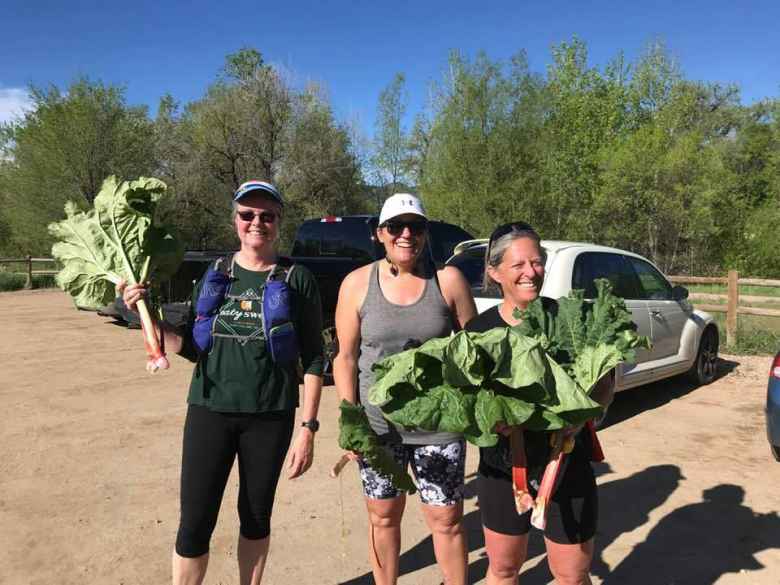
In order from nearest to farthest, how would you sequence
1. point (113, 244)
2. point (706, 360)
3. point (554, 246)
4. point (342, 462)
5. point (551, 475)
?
point (551, 475) → point (342, 462) → point (113, 244) → point (554, 246) → point (706, 360)

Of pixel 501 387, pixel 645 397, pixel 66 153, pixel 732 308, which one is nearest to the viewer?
pixel 501 387

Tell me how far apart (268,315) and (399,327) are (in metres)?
0.56

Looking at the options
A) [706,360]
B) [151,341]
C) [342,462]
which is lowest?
[706,360]

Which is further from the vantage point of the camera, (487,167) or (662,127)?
(662,127)

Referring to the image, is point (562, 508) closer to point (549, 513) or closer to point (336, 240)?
point (549, 513)

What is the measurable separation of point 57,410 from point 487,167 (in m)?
17.6

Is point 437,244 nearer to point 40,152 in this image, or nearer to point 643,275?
point 643,275

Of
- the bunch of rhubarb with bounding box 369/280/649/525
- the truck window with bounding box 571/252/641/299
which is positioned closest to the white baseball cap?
the bunch of rhubarb with bounding box 369/280/649/525

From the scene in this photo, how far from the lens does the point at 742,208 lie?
1122 inches

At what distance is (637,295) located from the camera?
6.28 meters

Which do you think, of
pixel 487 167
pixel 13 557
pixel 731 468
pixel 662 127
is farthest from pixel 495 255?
pixel 662 127

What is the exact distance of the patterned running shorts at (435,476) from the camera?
236 centimetres

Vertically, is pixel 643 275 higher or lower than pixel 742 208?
lower

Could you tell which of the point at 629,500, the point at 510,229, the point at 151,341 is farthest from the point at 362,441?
the point at 629,500
